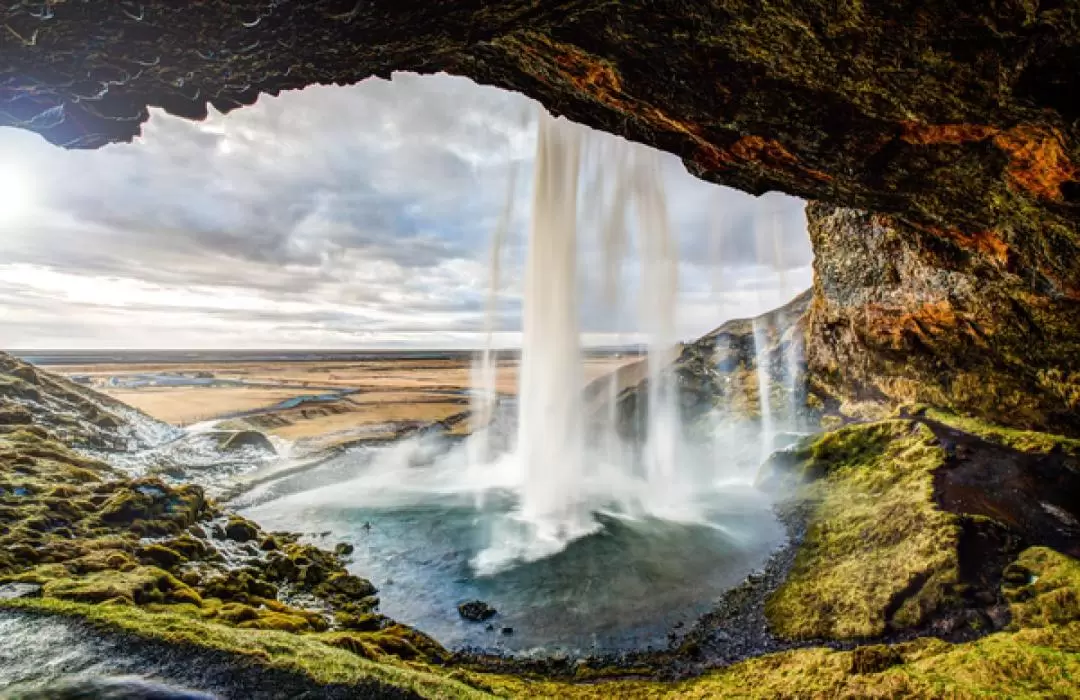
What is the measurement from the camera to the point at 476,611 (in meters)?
14.8

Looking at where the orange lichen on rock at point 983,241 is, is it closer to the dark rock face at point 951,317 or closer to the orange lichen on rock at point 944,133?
the dark rock face at point 951,317

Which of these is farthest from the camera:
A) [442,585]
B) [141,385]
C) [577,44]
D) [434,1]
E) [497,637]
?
[141,385]

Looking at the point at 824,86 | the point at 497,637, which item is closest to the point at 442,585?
the point at 497,637

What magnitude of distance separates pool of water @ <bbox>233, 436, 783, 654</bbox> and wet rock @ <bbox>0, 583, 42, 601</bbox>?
8.40m

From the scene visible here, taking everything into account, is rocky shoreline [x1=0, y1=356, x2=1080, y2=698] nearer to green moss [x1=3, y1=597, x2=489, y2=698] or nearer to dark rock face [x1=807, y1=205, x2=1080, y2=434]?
green moss [x1=3, y1=597, x2=489, y2=698]

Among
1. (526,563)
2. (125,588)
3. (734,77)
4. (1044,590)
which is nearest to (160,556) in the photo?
(125,588)

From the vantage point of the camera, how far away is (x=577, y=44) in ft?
31.0

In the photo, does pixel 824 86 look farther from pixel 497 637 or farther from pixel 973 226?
pixel 497 637

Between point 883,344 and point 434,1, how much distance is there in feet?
82.2

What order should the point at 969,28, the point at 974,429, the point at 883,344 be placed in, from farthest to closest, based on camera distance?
1. the point at 883,344
2. the point at 974,429
3. the point at 969,28

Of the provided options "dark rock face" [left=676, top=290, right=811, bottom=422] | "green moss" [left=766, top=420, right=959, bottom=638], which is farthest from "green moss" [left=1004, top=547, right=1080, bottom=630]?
"dark rock face" [left=676, top=290, right=811, bottom=422]

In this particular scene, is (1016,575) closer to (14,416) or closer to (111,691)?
(111,691)

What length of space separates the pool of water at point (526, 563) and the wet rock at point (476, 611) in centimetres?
19

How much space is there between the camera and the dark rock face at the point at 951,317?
13609 mm
